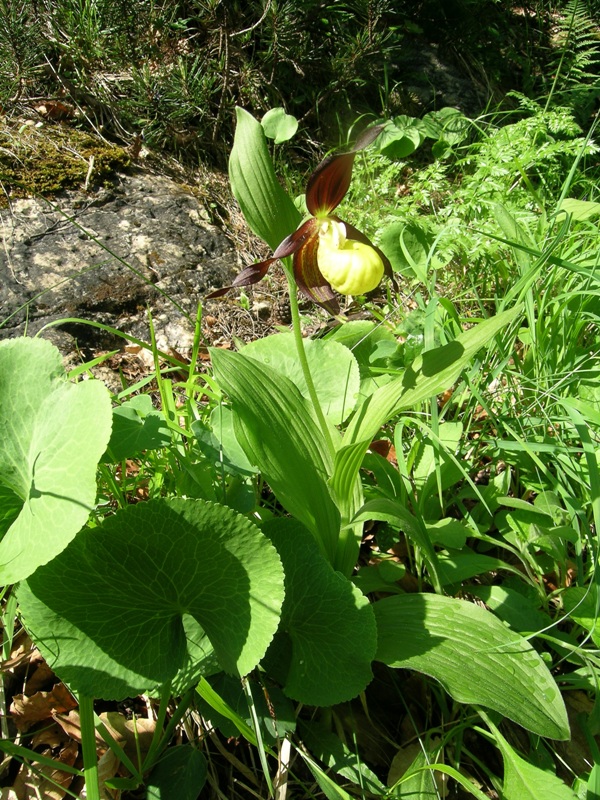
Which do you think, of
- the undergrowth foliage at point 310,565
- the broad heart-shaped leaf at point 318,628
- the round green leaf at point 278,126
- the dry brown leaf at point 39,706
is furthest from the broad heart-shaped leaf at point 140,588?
the round green leaf at point 278,126

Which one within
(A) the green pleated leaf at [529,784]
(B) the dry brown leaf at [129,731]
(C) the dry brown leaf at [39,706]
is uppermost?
(A) the green pleated leaf at [529,784]

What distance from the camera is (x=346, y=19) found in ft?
7.85

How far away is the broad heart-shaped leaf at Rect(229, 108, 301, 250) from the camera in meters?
0.88

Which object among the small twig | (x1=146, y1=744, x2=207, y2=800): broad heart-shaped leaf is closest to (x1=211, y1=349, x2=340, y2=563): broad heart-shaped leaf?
(x1=146, y1=744, x2=207, y2=800): broad heart-shaped leaf

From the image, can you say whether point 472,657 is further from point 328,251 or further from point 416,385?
point 328,251

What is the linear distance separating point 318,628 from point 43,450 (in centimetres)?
47

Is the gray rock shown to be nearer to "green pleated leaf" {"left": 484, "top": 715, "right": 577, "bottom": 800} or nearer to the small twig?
the small twig

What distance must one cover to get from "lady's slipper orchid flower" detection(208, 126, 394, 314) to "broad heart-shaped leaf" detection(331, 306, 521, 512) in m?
0.18

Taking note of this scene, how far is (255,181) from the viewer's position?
885 mm

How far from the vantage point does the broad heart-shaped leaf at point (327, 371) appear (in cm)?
115

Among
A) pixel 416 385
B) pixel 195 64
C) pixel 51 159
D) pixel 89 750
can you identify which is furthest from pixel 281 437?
pixel 195 64

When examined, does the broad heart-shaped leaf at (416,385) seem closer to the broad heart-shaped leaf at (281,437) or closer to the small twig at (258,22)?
the broad heart-shaped leaf at (281,437)

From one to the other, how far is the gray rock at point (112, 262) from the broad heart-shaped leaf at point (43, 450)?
0.84 m

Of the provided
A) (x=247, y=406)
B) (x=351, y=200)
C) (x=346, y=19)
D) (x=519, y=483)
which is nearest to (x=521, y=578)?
(x=519, y=483)
